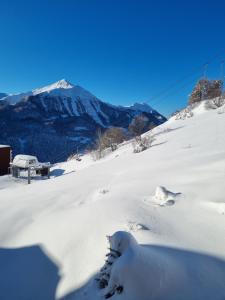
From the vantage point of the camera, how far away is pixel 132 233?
4.47m

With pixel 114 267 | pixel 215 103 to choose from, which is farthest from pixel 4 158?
pixel 114 267

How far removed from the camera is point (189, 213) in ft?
16.8

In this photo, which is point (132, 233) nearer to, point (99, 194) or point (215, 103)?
point (99, 194)

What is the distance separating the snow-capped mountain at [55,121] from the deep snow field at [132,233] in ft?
212

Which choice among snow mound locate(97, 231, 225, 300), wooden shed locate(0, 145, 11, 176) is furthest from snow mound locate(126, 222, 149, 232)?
wooden shed locate(0, 145, 11, 176)

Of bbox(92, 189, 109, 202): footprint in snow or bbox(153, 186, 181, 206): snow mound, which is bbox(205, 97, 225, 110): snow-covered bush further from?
bbox(153, 186, 181, 206): snow mound

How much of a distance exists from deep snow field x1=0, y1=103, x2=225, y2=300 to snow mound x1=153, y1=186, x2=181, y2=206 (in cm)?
2

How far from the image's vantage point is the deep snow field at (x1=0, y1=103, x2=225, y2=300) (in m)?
3.14

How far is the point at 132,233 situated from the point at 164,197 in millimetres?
1439

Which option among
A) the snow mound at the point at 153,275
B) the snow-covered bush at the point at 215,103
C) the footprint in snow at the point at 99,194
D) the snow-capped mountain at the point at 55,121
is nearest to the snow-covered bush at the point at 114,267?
the snow mound at the point at 153,275

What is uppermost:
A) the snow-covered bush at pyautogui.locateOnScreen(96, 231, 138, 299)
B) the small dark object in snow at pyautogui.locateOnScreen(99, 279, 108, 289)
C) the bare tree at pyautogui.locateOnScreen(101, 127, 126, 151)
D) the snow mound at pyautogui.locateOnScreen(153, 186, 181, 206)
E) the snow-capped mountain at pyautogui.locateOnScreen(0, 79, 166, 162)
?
the snow-capped mountain at pyautogui.locateOnScreen(0, 79, 166, 162)

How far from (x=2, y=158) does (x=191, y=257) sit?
88.6 feet

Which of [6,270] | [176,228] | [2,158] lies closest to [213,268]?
[176,228]

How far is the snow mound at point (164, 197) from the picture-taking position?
550cm
